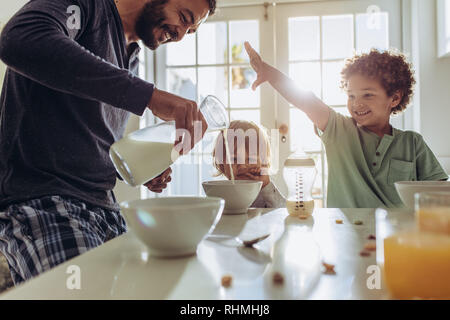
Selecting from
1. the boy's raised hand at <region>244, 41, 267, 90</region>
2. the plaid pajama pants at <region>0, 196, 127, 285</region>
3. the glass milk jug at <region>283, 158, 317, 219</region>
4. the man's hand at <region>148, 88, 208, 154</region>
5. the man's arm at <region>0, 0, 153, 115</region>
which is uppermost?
the boy's raised hand at <region>244, 41, 267, 90</region>

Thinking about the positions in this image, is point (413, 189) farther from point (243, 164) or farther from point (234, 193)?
point (243, 164)

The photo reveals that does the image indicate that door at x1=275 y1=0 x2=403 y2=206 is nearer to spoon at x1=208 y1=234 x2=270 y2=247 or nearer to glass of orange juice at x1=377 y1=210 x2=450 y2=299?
spoon at x1=208 y1=234 x2=270 y2=247

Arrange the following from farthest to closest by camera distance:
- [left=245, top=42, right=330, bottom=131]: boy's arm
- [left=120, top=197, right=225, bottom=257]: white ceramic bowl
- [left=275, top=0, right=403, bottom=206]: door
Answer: [left=275, top=0, right=403, bottom=206]: door, [left=245, top=42, right=330, bottom=131]: boy's arm, [left=120, top=197, right=225, bottom=257]: white ceramic bowl

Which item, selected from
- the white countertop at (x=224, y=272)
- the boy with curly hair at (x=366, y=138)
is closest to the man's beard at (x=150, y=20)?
the boy with curly hair at (x=366, y=138)

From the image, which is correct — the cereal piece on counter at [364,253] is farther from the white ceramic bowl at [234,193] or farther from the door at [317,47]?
the door at [317,47]

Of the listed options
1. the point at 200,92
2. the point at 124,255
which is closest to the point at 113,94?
the point at 124,255

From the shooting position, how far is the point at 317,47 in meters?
2.55

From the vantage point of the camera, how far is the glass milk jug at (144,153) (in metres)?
0.71

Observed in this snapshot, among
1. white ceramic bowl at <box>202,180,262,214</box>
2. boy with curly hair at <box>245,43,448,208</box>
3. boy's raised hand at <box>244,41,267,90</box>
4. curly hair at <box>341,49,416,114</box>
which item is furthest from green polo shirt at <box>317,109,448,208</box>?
white ceramic bowl at <box>202,180,262,214</box>

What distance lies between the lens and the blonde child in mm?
1552

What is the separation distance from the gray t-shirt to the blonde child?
1.89 feet

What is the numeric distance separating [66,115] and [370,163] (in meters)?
1.12

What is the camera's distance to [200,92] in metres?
2.67

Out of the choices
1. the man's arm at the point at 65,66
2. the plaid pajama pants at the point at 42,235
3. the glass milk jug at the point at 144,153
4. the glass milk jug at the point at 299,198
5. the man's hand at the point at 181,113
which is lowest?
the plaid pajama pants at the point at 42,235
